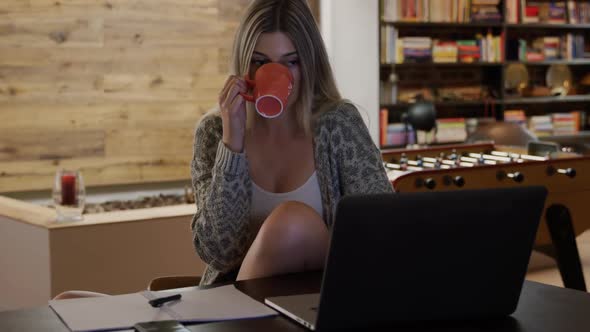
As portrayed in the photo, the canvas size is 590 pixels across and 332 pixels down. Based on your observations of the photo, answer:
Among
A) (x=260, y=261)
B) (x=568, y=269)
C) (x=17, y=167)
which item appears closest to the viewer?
(x=260, y=261)

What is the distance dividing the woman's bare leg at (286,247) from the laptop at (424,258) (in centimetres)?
35

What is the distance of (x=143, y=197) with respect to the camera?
238 inches

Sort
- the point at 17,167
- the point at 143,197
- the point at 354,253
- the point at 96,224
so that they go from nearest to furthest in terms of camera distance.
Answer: the point at 354,253 < the point at 96,224 < the point at 17,167 < the point at 143,197

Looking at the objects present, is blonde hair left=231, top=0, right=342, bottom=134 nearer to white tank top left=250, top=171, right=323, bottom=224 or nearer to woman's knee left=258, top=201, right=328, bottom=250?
white tank top left=250, top=171, right=323, bottom=224

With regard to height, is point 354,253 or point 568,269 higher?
point 354,253

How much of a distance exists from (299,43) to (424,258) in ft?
3.34

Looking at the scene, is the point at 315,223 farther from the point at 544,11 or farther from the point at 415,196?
the point at 544,11

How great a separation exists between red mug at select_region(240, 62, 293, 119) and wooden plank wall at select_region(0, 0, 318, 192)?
3.90 m

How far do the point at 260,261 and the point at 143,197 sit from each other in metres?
4.39

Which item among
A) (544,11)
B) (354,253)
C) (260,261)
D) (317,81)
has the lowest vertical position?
(260,261)

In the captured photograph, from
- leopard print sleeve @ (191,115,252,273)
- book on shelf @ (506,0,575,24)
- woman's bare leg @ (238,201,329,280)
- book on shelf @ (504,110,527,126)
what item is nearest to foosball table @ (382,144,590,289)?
leopard print sleeve @ (191,115,252,273)

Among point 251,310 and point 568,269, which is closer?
point 251,310

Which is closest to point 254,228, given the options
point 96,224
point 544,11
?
point 96,224

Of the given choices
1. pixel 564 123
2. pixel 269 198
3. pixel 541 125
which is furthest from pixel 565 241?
pixel 564 123
